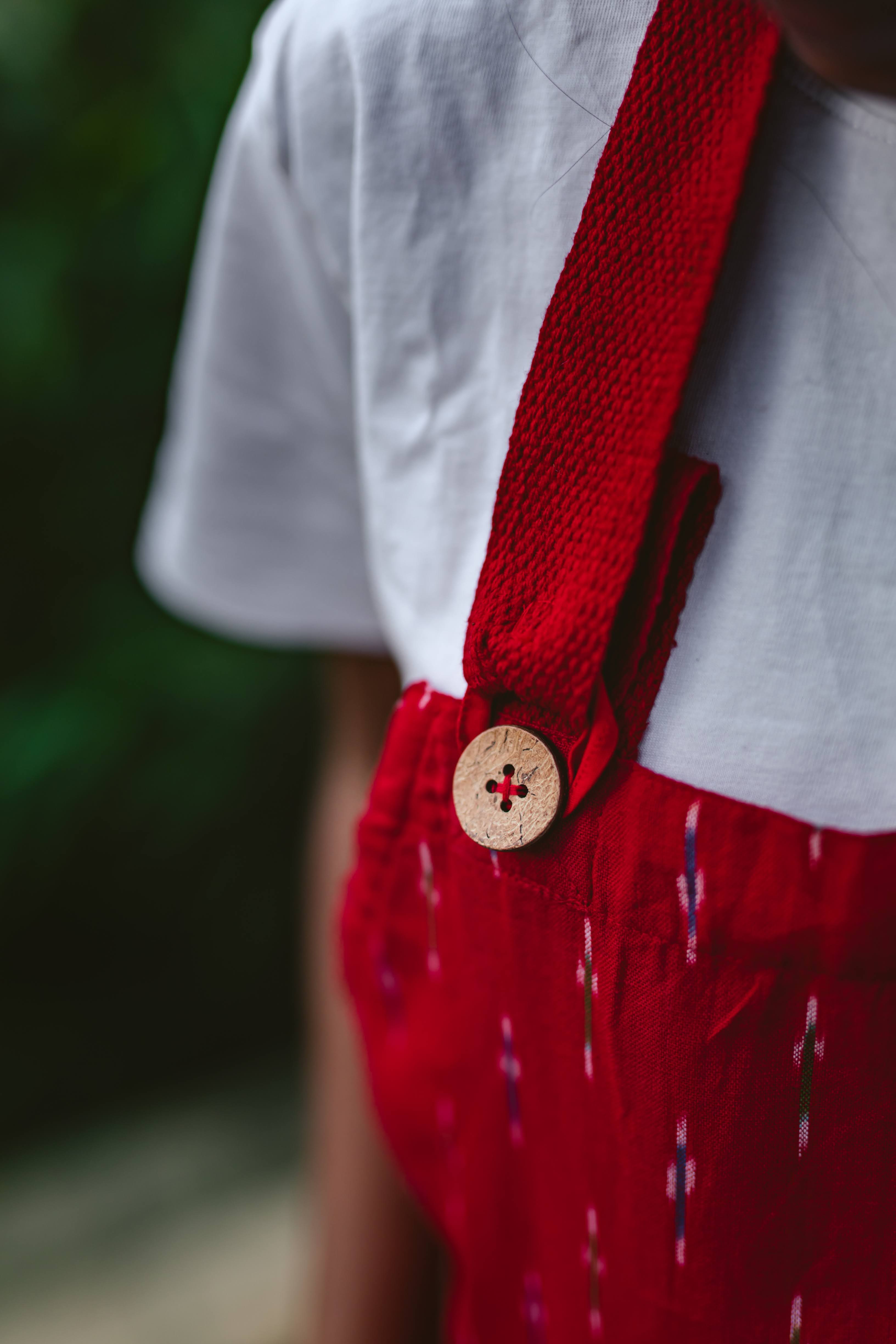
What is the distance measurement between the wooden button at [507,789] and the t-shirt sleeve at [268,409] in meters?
0.20

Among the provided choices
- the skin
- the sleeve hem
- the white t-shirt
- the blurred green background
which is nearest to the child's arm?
the sleeve hem

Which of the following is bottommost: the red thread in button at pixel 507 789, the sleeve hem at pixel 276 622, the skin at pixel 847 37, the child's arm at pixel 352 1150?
the child's arm at pixel 352 1150

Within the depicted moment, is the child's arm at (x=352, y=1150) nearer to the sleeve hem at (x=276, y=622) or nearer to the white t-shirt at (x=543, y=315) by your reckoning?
the sleeve hem at (x=276, y=622)

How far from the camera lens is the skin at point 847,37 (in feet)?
0.75

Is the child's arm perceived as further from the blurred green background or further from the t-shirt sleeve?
the blurred green background

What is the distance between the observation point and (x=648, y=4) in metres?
0.27

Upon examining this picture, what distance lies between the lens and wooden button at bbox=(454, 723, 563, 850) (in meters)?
0.27

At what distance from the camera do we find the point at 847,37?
0.77 ft

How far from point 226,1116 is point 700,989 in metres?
1.25

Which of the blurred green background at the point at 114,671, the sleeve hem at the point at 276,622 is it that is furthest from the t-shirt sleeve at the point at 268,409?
the blurred green background at the point at 114,671

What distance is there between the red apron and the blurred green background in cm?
87

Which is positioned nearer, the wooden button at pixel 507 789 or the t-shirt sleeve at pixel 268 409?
the wooden button at pixel 507 789

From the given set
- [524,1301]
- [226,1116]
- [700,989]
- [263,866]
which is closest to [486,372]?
[700,989]

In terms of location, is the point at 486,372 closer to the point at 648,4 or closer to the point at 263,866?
the point at 648,4
